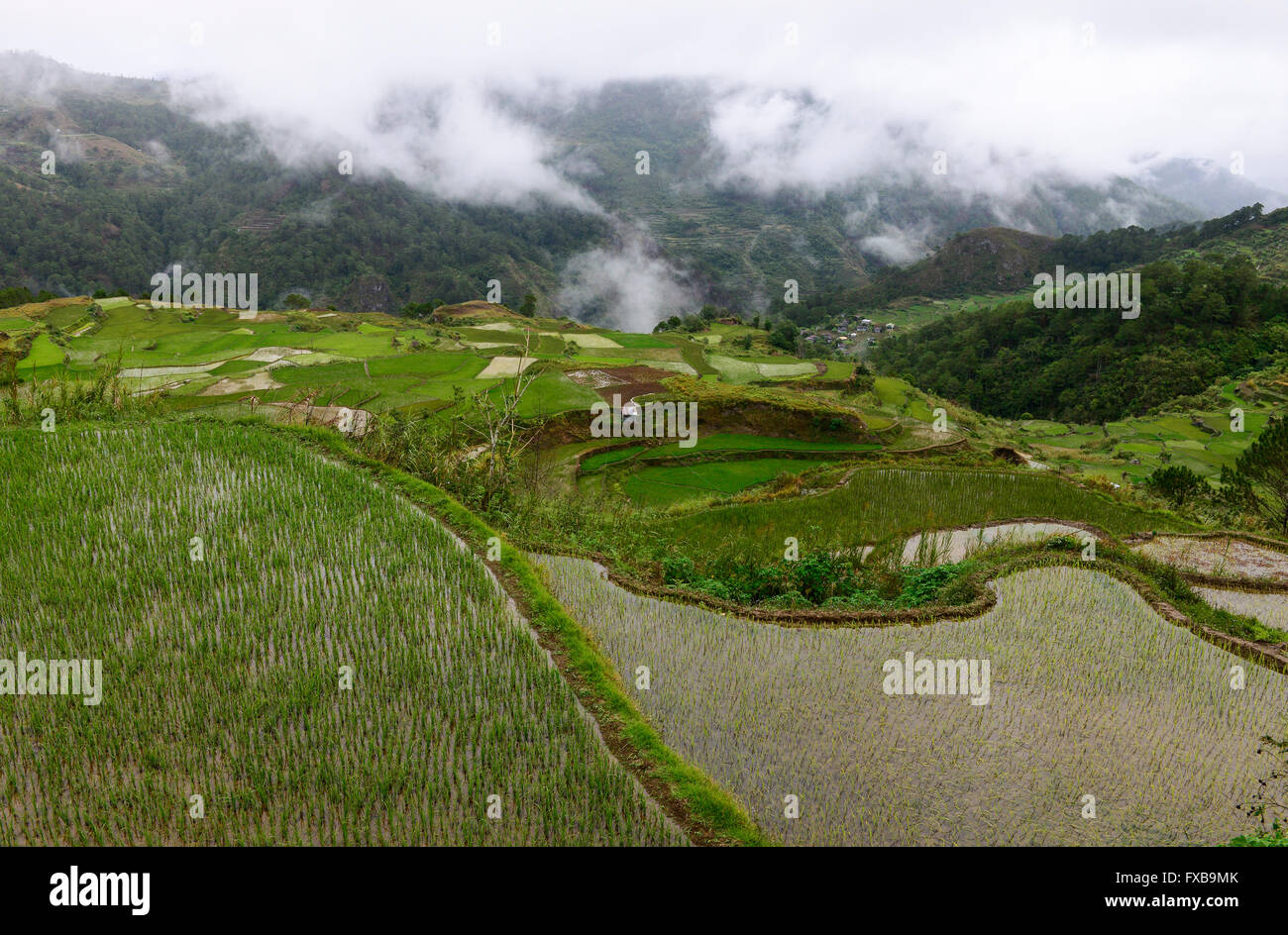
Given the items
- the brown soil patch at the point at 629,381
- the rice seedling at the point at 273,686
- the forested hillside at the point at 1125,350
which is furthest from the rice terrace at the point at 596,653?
the forested hillside at the point at 1125,350

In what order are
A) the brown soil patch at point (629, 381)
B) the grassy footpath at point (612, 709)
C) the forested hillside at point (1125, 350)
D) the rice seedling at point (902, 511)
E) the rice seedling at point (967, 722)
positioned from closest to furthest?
the grassy footpath at point (612, 709) → the rice seedling at point (967, 722) → the rice seedling at point (902, 511) → the brown soil patch at point (629, 381) → the forested hillside at point (1125, 350)

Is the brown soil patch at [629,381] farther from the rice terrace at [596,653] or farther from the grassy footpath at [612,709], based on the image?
the grassy footpath at [612,709]

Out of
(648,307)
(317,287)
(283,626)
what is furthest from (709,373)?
(648,307)

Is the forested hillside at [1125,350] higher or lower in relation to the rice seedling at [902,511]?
higher

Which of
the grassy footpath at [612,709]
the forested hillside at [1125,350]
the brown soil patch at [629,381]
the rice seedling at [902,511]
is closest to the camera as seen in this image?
the grassy footpath at [612,709]

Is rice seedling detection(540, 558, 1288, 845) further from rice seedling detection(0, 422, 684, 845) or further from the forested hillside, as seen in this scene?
the forested hillside

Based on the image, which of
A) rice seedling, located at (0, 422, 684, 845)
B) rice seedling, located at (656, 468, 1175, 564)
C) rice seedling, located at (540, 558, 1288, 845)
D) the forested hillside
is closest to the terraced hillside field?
rice seedling, located at (656, 468, 1175, 564)

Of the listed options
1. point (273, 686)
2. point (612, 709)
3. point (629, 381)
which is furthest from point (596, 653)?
point (629, 381)

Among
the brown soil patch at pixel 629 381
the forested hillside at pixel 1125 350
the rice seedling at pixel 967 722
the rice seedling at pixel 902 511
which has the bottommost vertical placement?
the rice seedling at pixel 967 722

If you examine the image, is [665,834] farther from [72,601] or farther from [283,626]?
[72,601]
